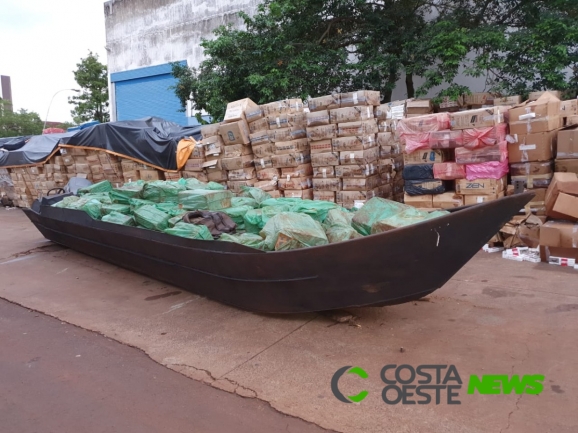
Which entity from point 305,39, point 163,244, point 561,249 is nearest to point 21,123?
point 305,39

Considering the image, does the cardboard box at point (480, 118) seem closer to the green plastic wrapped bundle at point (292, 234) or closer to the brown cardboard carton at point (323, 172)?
the brown cardboard carton at point (323, 172)

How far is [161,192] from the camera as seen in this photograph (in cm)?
709

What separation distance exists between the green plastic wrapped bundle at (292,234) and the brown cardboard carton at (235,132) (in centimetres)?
512

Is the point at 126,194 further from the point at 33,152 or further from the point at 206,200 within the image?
the point at 33,152

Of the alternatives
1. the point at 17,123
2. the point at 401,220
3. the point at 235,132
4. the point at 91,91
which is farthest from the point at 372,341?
the point at 17,123

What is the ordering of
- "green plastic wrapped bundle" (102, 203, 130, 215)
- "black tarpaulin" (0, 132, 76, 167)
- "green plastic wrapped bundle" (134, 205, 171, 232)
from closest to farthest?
1. "green plastic wrapped bundle" (134, 205, 171, 232)
2. "green plastic wrapped bundle" (102, 203, 130, 215)
3. "black tarpaulin" (0, 132, 76, 167)

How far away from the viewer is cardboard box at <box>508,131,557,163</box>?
7.05m

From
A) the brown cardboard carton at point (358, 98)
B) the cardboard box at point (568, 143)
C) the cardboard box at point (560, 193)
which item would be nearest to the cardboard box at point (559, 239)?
the cardboard box at point (560, 193)

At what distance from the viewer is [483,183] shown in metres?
7.26

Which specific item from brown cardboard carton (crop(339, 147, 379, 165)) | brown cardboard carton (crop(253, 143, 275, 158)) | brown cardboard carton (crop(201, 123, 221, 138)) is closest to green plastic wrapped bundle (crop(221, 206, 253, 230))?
brown cardboard carton (crop(339, 147, 379, 165))

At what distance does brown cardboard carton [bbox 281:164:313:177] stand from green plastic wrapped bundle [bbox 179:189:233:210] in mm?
3047

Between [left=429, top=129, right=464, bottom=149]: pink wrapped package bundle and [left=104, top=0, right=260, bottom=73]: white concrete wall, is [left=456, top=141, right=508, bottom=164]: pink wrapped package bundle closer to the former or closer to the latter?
[left=429, top=129, right=464, bottom=149]: pink wrapped package bundle

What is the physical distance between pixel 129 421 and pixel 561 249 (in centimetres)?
551

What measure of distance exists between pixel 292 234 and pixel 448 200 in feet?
13.2
